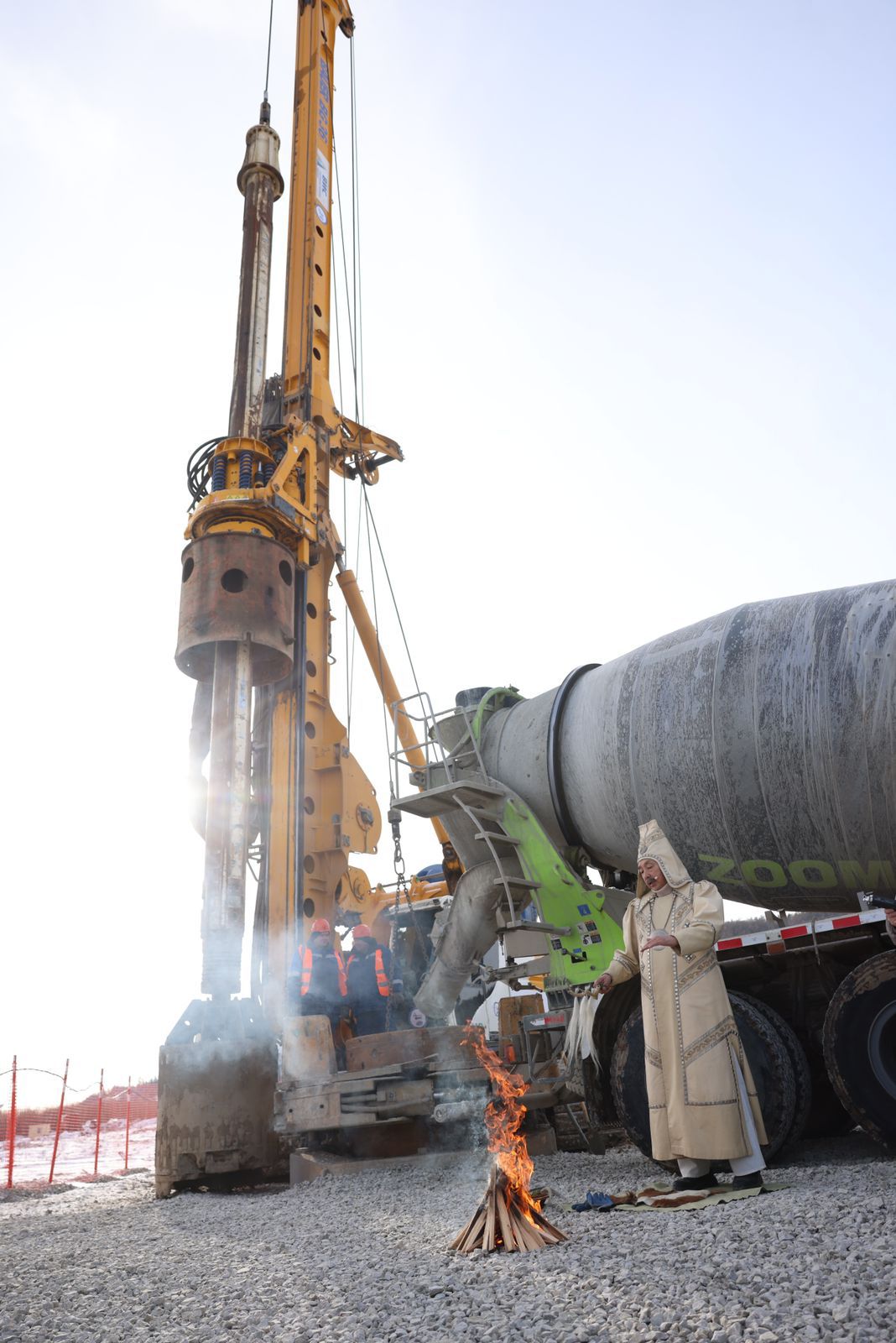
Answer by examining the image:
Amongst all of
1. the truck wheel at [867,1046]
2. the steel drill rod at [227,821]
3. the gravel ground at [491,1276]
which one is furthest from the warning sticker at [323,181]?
the gravel ground at [491,1276]

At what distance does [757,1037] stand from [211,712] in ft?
24.4

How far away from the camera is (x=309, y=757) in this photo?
1408 cm

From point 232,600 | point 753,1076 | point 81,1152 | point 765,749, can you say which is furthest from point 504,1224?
point 81,1152

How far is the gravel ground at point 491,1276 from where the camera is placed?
9.52 feet

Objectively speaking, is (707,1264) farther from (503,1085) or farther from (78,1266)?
(78,1266)

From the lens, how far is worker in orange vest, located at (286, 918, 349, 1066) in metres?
9.84

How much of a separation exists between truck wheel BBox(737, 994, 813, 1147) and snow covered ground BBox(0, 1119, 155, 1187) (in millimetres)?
9733

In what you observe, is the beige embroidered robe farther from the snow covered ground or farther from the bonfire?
the snow covered ground

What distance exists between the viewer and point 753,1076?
18.9 ft

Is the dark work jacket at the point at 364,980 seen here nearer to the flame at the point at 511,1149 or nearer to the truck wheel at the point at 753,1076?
the truck wheel at the point at 753,1076

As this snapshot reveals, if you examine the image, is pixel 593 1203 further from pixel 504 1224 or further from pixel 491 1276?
pixel 491 1276

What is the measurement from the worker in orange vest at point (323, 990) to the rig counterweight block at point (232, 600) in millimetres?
3595

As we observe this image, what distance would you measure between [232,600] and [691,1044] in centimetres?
774

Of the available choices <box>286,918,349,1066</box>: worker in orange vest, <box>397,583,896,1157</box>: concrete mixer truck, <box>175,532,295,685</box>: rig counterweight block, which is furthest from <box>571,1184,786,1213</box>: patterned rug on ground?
<box>175,532,295,685</box>: rig counterweight block
